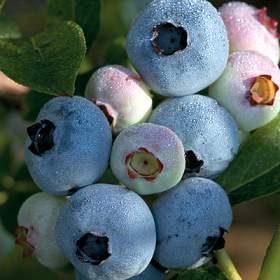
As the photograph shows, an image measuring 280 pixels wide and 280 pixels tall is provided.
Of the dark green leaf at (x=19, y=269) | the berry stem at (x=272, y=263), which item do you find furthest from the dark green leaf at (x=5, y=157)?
the berry stem at (x=272, y=263)

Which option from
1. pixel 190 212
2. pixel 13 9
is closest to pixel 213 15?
pixel 190 212

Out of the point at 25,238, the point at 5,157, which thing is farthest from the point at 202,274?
the point at 5,157

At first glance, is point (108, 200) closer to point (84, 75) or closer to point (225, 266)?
point (225, 266)

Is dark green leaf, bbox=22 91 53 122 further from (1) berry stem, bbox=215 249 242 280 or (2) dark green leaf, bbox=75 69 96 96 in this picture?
(1) berry stem, bbox=215 249 242 280

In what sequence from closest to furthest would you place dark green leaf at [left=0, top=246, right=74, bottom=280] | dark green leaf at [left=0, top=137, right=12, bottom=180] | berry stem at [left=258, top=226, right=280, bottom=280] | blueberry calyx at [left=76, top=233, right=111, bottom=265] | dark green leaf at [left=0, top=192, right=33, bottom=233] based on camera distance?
blueberry calyx at [left=76, top=233, right=111, bottom=265] → berry stem at [left=258, top=226, right=280, bottom=280] → dark green leaf at [left=0, top=192, right=33, bottom=233] → dark green leaf at [left=0, top=137, right=12, bottom=180] → dark green leaf at [left=0, top=246, right=74, bottom=280]

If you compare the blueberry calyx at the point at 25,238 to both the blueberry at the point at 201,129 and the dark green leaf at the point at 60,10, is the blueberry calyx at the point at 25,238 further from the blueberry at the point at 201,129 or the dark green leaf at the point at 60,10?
the dark green leaf at the point at 60,10

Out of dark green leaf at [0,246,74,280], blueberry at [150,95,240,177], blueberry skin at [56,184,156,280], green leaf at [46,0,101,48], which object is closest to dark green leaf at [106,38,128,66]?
green leaf at [46,0,101,48]

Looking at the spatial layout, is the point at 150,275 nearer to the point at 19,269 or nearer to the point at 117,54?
the point at 117,54
